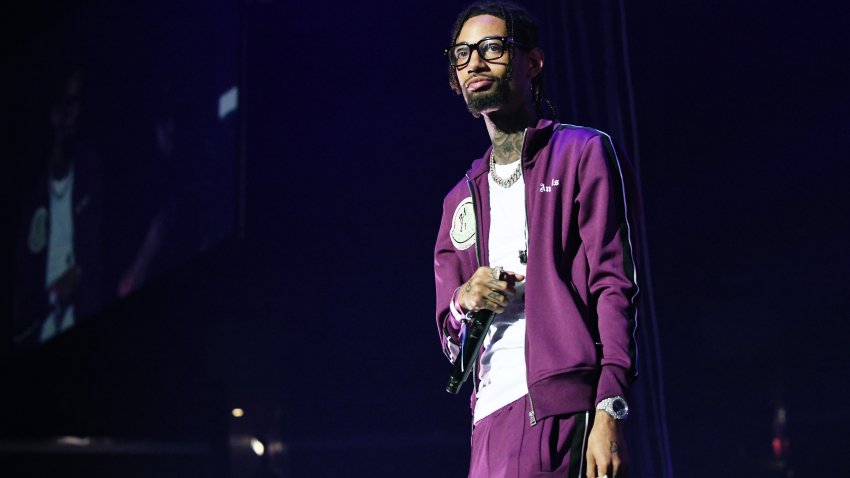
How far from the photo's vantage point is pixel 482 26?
158 cm

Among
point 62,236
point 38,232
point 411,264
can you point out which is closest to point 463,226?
point 411,264

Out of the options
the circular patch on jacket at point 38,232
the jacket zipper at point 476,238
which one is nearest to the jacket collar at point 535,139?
the jacket zipper at point 476,238

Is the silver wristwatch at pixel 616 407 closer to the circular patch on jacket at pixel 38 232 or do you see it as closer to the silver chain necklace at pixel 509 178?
the silver chain necklace at pixel 509 178

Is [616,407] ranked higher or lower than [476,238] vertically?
lower

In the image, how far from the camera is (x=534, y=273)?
1395 millimetres

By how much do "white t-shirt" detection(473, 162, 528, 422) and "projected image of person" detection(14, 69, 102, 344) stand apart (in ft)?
12.0

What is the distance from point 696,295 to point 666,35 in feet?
2.69

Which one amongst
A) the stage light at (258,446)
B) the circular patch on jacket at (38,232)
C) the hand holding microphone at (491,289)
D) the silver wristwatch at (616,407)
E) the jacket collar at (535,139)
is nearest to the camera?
the silver wristwatch at (616,407)

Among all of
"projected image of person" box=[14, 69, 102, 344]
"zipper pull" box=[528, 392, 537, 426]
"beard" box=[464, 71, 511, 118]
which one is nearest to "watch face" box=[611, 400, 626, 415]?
"zipper pull" box=[528, 392, 537, 426]

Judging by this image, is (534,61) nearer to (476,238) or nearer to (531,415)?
(476,238)

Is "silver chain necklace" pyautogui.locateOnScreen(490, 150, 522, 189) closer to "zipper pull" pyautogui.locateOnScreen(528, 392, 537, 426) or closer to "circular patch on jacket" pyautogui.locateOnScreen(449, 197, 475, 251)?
"circular patch on jacket" pyautogui.locateOnScreen(449, 197, 475, 251)

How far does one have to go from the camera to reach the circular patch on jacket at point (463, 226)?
1.61 metres

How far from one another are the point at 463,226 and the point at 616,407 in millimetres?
476

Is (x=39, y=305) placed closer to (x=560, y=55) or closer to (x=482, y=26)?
(x=560, y=55)
